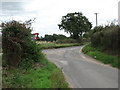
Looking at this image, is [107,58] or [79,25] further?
[79,25]

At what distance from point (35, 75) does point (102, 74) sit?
4300 mm

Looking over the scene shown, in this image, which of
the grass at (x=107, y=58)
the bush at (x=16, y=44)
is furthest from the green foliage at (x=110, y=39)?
the bush at (x=16, y=44)

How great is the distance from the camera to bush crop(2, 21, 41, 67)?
640cm

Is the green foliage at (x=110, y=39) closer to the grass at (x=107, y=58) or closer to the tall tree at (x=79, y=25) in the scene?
the grass at (x=107, y=58)

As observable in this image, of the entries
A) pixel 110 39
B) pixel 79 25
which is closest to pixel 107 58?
pixel 110 39

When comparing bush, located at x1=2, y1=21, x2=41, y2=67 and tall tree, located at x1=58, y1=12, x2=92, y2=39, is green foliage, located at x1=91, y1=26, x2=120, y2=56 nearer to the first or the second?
tall tree, located at x1=58, y1=12, x2=92, y2=39

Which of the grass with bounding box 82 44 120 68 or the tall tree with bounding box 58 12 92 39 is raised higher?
the tall tree with bounding box 58 12 92 39

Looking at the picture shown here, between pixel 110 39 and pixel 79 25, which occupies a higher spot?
pixel 79 25

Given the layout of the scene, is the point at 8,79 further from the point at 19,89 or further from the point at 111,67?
the point at 111,67

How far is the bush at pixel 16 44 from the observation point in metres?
6.40

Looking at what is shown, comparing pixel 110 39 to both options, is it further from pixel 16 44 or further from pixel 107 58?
pixel 16 44

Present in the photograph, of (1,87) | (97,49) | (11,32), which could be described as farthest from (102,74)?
(11,32)

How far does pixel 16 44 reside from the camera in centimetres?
632

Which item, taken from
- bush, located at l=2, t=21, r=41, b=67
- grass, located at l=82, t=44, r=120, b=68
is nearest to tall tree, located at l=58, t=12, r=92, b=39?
grass, located at l=82, t=44, r=120, b=68
